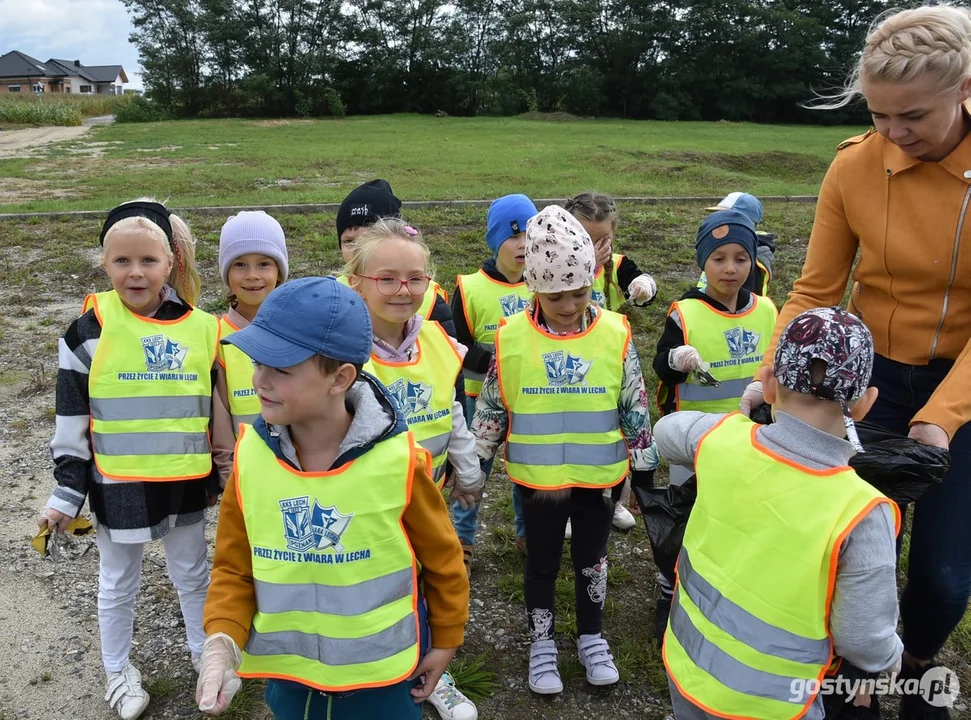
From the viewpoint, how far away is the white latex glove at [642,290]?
13.5 feet

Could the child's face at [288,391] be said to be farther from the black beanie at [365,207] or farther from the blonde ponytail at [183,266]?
the black beanie at [365,207]


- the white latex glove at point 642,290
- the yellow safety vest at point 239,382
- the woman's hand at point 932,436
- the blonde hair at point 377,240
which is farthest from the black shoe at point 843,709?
the yellow safety vest at point 239,382

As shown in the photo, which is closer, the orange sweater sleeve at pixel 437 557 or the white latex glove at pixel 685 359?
the orange sweater sleeve at pixel 437 557

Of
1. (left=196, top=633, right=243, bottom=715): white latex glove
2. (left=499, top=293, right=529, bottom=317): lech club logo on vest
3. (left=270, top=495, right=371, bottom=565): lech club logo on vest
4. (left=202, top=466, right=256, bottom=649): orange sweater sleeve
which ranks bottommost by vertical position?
(left=196, top=633, right=243, bottom=715): white latex glove

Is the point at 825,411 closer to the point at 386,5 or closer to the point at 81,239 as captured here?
the point at 81,239

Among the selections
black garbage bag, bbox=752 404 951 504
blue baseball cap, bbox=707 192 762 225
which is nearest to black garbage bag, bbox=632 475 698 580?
black garbage bag, bbox=752 404 951 504

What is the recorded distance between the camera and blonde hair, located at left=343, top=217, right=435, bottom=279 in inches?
116

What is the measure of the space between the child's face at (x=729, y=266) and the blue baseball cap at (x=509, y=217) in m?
0.97

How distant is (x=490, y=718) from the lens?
10.3 feet

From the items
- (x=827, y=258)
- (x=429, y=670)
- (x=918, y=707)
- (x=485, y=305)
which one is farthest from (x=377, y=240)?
(x=918, y=707)

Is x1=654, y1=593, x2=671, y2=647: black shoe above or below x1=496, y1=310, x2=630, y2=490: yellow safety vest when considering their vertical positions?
below

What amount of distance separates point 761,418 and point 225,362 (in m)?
2.17

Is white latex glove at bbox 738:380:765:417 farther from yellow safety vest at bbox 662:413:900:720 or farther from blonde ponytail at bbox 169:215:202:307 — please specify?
blonde ponytail at bbox 169:215:202:307

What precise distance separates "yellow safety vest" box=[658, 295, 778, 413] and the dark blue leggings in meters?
1.07
